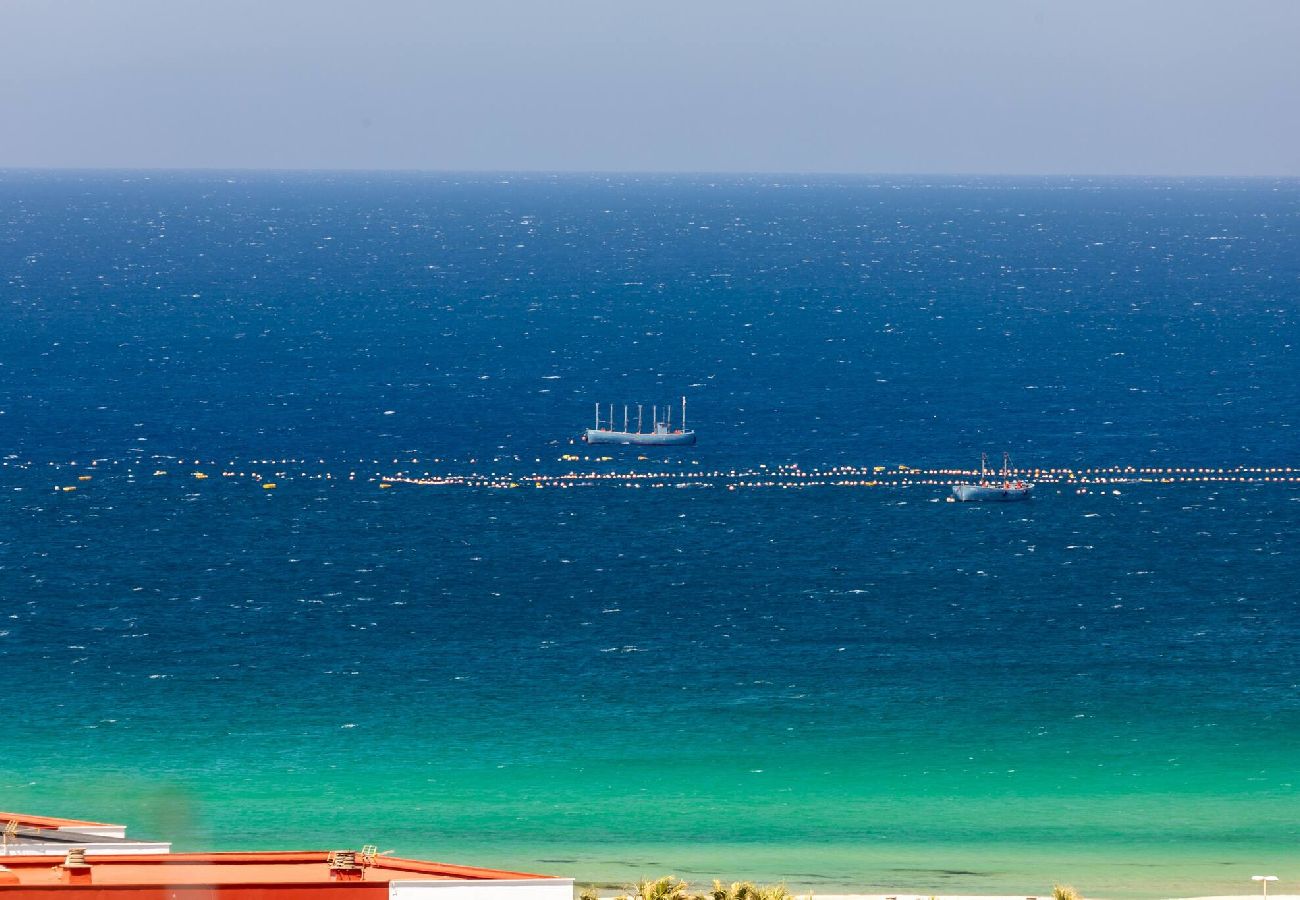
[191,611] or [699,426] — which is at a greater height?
[699,426]

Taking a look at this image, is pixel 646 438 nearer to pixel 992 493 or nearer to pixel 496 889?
pixel 992 493

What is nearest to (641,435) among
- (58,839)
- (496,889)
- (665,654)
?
(665,654)

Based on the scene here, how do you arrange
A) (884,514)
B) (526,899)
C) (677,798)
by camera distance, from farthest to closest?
(884,514), (677,798), (526,899)

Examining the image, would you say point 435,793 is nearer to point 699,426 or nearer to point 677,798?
point 677,798

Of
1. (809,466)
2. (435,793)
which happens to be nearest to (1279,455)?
(809,466)

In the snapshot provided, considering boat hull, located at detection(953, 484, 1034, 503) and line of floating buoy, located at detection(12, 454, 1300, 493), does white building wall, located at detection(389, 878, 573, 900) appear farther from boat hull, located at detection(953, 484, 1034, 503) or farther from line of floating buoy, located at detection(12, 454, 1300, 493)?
line of floating buoy, located at detection(12, 454, 1300, 493)

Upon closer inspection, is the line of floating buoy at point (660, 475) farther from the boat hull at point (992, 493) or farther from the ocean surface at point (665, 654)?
the boat hull at point (992, 493)
